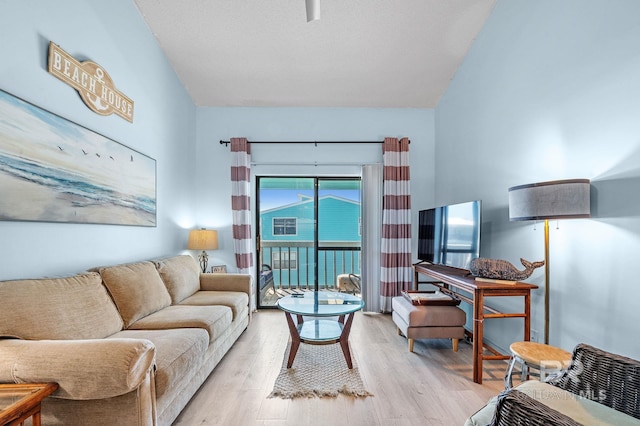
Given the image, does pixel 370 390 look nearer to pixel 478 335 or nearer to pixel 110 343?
pixel 478 335

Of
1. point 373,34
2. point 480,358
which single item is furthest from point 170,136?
point 480,358

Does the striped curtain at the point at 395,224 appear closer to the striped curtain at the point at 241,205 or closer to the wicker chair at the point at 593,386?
the striped curtain at the point at 241,205

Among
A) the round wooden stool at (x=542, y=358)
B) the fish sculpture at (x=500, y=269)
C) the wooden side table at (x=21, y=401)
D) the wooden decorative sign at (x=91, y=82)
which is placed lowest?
the round wooden stool at (x=542, y=358)

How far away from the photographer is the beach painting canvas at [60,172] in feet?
5.73

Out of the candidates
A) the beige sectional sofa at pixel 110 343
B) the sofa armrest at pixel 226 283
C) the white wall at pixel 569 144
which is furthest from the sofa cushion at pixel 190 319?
the white wall at pixel 569 144

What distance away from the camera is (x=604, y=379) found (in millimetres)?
1255

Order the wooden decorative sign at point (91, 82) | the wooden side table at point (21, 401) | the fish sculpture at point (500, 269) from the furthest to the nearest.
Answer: the fish sculpture at point (500, 269), the wooden decorative sign at point (91, 82), the wooden side table at point (21, 401)

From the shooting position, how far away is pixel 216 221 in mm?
4320

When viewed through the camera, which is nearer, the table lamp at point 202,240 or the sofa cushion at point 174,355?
the sofa cushion at point 174,355

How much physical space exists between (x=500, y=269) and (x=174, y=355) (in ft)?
7.73

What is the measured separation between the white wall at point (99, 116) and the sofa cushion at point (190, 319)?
627 millimetres

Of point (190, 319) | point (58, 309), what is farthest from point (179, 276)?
point (58, 309)

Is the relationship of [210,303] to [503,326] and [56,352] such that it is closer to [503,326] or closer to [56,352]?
[56,352]

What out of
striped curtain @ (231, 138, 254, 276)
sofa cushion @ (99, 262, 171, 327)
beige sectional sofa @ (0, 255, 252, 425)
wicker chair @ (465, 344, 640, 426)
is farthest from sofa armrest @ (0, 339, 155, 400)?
striped curtain @ (231, 138, 254, 276)
